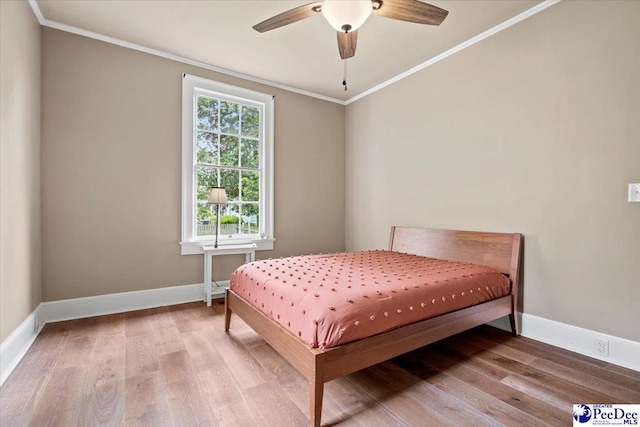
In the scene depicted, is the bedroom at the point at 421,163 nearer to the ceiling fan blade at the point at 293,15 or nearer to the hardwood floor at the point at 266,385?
the hardwood floor at the point at 266,385

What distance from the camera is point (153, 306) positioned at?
10.6 ft

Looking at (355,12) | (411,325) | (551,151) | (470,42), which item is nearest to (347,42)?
(355,12)

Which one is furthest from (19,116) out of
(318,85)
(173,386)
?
(318,85)

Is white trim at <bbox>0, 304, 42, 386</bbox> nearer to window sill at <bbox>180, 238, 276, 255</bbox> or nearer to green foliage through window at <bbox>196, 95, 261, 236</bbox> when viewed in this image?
window sill at <bbox>180, 238, 276, 255</bbox>

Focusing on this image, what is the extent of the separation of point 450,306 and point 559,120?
1743mm

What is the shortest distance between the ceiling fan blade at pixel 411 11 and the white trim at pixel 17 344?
318cm

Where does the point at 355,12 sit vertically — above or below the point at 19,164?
above

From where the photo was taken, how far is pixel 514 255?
2.60 metres

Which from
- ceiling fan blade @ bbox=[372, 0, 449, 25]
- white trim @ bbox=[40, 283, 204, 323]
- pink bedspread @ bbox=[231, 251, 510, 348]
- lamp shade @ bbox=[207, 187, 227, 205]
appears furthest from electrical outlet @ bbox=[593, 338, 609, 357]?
white trim @ bbox=[40, 283, 204, 323]

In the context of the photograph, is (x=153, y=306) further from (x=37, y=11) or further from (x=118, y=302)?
(x=37, y=11)

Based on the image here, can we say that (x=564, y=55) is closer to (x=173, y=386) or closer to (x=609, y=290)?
(x=609, y=290)

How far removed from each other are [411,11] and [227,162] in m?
2.61

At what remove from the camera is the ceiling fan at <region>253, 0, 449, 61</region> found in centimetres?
176

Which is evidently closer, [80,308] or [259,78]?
[80,308]
